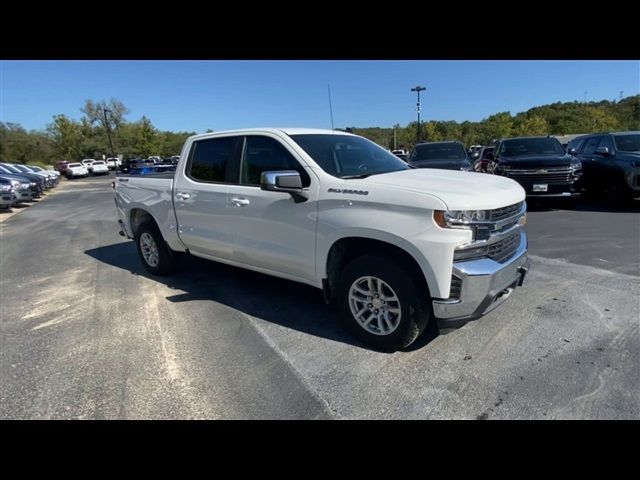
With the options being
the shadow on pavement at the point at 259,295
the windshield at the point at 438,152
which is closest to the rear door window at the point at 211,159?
the shadow on pavement at the point at 259,295

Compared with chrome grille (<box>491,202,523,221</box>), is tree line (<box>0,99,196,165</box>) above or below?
above

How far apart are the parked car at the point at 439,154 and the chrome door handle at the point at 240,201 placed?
6.75 metres

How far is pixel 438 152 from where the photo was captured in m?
10.7

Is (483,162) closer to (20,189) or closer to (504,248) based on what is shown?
(504,248)

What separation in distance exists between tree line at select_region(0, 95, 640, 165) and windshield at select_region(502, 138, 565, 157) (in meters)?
42.1

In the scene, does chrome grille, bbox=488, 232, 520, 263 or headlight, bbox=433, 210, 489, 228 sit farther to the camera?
chrome grille, bbox=488, 232, 520, 263

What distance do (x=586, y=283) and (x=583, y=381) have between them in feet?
7.53

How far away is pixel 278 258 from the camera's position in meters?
3.74

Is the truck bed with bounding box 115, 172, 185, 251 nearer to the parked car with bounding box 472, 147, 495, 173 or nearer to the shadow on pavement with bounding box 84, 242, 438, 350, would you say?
the shadow on pavement with bounding box 84, 242, 438, 350

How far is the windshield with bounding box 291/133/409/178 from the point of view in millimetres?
3586

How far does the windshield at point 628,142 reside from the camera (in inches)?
370

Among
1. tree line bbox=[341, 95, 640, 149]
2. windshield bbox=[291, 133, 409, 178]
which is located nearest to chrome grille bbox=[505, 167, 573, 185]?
windshield bbox=[291, 133, 409, 178]

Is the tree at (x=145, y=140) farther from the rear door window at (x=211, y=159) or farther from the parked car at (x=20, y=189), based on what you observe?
the rear door window at (x=211, y=159)

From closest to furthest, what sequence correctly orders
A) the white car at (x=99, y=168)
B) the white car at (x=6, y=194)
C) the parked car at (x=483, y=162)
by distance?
the parked car at (x=483, y=162) → the white car at (x=6, y=194) → the white car at (x=99, y=168)
